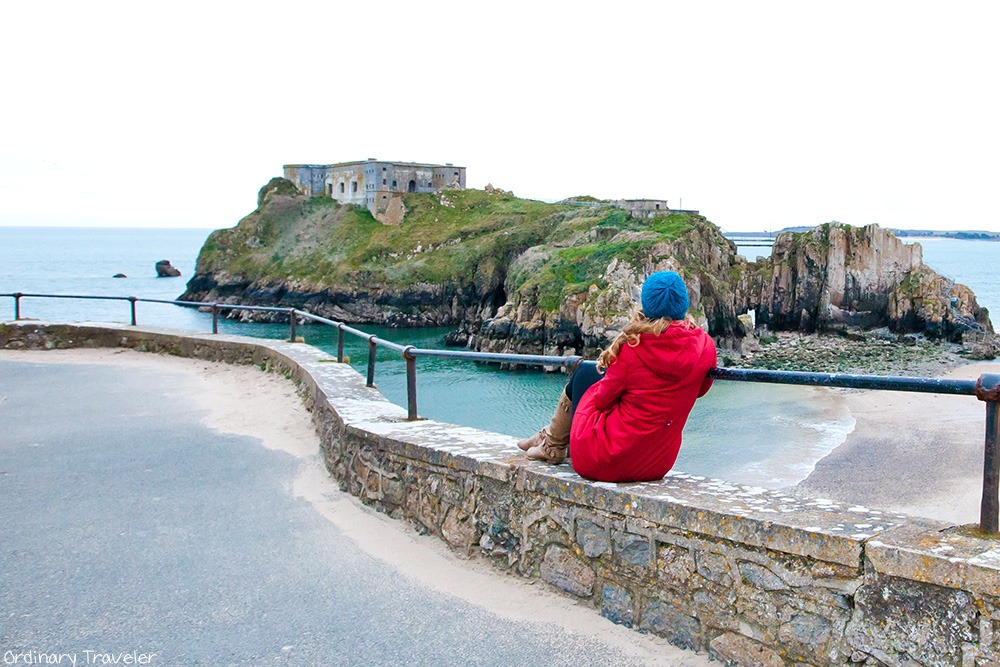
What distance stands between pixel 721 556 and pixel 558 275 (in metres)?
46.9

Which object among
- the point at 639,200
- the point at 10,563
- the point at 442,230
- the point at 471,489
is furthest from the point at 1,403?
the point at 442,230

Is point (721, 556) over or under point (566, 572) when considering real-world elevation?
over

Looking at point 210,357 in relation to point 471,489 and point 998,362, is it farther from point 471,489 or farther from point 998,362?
point 998,362

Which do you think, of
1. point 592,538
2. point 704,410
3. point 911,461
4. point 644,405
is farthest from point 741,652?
point 704,410

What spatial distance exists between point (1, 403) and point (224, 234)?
81580 millimetres

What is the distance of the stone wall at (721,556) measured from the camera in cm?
284

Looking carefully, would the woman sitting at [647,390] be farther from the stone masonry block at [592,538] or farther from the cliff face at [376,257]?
the cliff face at [376,257]

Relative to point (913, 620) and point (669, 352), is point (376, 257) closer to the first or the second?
point (669, 352)

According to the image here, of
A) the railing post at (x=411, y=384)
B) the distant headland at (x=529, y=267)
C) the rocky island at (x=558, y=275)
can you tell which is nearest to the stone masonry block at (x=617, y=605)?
the railing post at (x=411, y=384)

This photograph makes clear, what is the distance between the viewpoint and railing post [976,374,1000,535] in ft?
9.59

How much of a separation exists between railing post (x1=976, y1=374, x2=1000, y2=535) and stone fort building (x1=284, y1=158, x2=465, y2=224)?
3369 inches

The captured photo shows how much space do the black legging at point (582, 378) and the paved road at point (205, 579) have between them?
1.23 m

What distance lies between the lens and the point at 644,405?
3801 millimetres

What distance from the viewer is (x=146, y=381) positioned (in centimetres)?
1090
